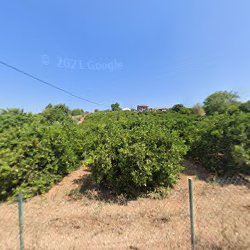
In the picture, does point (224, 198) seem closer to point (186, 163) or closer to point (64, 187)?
point (186, 163)

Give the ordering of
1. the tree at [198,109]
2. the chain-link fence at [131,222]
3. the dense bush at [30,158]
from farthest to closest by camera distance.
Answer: the tree at [198,109]
the dense bush at [30,158]
the chain-link fence at [131,222]

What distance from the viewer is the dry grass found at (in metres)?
2.98

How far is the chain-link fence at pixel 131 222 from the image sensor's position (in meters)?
2.97

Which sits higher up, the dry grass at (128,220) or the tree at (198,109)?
the tree at (198,109)

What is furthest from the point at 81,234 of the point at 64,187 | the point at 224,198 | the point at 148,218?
the point at 224,198

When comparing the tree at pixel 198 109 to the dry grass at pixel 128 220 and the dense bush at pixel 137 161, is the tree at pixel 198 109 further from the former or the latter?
the dense bush at pixel 137 161

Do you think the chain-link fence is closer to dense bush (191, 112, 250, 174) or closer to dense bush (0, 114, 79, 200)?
dense bush (0, 114, 79, 200)

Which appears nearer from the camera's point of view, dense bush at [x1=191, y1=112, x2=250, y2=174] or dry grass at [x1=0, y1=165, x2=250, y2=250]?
dry grass at [x1=0, y1=165, x2=250, y2=250]

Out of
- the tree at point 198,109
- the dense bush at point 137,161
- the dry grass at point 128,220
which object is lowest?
the dry grass at point 128,220

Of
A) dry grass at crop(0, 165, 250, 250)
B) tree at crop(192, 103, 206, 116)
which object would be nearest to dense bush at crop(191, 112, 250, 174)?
dry grass at crop(0, 165, 250, 250)

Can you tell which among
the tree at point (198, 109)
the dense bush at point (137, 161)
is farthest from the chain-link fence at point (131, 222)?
the tree at point (198, 109)

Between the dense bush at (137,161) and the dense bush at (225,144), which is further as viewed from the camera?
the dense bush at (225,144)

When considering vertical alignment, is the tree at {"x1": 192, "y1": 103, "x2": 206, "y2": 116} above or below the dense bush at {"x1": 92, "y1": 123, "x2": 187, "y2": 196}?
above

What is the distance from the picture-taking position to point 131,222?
3.53 meters
